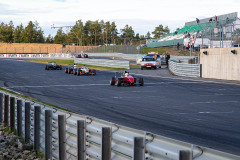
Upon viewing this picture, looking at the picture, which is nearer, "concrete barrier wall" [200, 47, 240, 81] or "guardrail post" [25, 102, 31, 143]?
"guardrail post" [25, 102, 31, 143]

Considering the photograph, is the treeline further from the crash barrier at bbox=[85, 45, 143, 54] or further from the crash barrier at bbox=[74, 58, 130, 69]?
the crash barrier at bbox=[74, 58, 130, 69]

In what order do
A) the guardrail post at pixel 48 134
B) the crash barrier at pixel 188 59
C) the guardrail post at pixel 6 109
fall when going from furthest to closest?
the crash barrier at pixel 188 59, the guardrail post at pixel 6 109, the guardrail post at pixel 48 134

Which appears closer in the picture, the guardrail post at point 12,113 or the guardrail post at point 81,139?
the guardrail post at point 81,139

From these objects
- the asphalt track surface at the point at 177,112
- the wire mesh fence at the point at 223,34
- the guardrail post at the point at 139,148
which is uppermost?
the wire mesh fence at the point at 223,34

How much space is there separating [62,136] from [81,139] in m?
0.79

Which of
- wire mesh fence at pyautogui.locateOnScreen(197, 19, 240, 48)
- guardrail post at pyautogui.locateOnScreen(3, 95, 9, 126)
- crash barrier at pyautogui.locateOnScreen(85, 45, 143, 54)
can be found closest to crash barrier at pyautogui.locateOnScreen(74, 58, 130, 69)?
wire mesh fence at pyautogui.locateOnScreen(197, 19, 240, 48)

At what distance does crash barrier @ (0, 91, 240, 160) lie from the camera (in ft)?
12.4

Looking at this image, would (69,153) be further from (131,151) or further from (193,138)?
(193,138)

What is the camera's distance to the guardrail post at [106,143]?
4.93 meters

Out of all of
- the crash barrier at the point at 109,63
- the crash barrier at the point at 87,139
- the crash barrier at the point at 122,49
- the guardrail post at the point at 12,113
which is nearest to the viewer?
the crash barrier at the point at 87,139

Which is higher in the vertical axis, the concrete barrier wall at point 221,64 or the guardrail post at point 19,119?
the concrete barrier wall at point 221,64

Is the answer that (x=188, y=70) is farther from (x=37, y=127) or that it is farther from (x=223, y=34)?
(x=37, y=127)

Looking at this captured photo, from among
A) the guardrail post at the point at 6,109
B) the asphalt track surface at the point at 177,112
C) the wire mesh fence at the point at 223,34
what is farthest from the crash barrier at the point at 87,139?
the wire mesh fence at the point at 223,34

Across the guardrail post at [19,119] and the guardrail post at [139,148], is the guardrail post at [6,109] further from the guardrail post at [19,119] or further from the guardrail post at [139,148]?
the guardrail post at [139,148]
